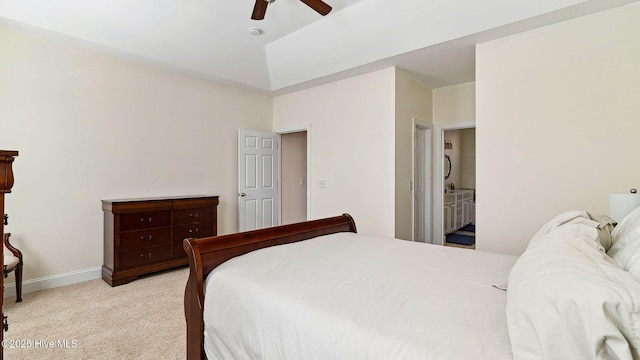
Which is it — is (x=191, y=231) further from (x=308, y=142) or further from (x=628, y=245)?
(x=628, y=245)

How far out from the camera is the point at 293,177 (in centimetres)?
594

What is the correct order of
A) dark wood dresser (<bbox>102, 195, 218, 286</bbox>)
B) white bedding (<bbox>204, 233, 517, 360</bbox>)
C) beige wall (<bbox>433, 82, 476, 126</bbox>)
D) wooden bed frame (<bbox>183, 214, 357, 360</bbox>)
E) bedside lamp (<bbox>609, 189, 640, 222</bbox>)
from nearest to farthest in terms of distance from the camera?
white bedding (<bbox>204, 233, 517, 360</bbox>) < wooden bed frame (<bbox>183, 214, 357, 360</bbox>) < bedside lamp (<bbox>609, 189, 640, 222</bbox>) < dark wood dresser (<bbox>102, 195, 218, 286</bbox>) < beige wall (<bbox>433, 82, 476, 126</bbox>)

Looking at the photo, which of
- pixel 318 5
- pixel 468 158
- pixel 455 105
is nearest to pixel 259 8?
pixel 318 5

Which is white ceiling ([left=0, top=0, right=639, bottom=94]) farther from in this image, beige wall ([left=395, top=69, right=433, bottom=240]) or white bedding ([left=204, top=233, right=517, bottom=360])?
white bedding ([left=204, top=233, right=517, bottom=360])

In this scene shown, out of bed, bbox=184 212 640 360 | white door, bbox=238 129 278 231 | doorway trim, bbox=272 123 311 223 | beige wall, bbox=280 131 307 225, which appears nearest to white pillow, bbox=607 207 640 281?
bed, bbox=184 212 640 360

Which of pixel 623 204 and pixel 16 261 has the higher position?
pixel 623 204

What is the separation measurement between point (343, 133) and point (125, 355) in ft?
11.5

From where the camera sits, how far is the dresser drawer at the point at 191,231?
388cm

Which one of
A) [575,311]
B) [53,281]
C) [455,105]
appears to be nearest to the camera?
[575,311]

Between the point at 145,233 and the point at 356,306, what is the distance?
3.27 m

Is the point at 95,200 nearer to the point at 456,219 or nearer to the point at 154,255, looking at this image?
the point at 154,255

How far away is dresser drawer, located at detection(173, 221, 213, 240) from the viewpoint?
3883 millimetres

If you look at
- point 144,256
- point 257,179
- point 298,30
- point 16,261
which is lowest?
point 144,256

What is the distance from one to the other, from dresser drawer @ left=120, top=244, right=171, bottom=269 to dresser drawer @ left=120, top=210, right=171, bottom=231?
0.88ft
